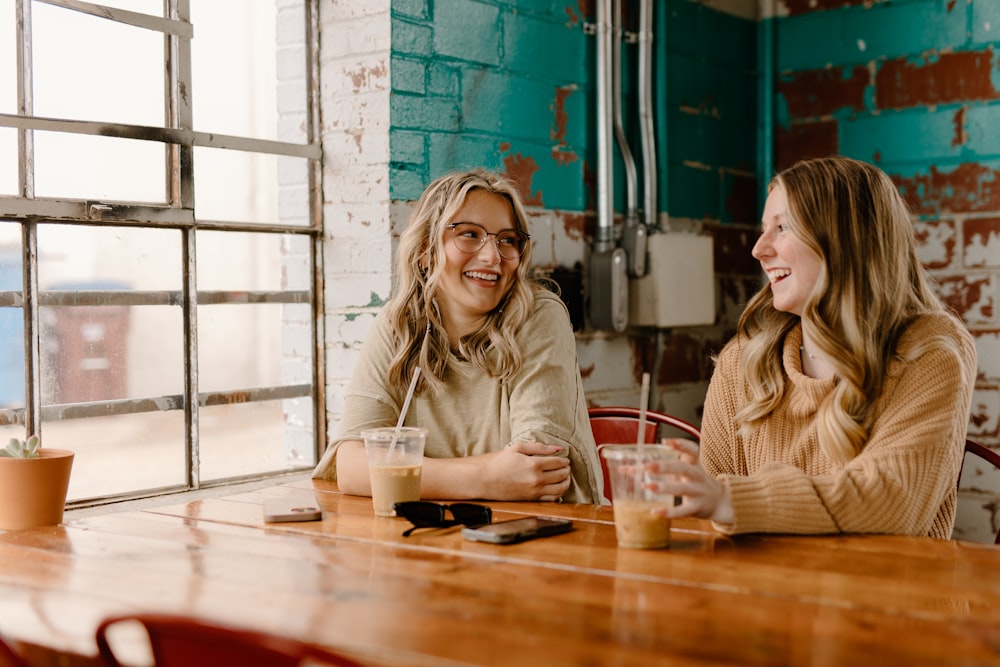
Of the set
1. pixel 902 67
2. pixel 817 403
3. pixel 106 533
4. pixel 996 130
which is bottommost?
pixel 106 533

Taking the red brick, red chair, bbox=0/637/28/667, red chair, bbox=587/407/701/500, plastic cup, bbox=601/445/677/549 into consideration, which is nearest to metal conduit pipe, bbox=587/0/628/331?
red chair, bbox=587/407/701/500

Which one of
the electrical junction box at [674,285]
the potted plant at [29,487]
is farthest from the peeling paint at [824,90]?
the potted plant at [29,487]

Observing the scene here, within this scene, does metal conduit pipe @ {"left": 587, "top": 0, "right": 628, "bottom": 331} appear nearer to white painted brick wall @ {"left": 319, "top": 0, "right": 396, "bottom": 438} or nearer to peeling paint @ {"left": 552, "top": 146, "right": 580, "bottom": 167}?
peeling paint @ {"left": 552, "top": 146, "right": 580, "bottom": 167}

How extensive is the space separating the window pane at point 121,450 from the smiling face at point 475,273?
2.26 feet

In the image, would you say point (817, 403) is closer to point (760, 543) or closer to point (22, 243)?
point (760, 543)

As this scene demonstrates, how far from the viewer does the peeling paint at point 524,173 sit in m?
2.84

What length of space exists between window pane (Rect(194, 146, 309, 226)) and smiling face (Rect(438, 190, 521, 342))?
0.57 metres

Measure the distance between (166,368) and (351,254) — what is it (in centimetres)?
52

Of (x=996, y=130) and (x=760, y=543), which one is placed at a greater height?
(x=996, y=130)

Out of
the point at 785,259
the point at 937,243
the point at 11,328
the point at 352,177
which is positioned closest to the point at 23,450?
the point at 11,328

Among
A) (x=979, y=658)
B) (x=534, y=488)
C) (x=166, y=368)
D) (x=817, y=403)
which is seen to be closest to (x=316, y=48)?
(x=166, y=368)

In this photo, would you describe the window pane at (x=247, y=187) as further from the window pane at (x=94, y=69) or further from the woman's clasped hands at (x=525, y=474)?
the woman's clasped hands at (x=525, y=474)

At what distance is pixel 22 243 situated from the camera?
7.08ft

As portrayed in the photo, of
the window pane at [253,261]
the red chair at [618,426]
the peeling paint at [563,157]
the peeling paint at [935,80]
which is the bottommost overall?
the red chair at [618,426]
